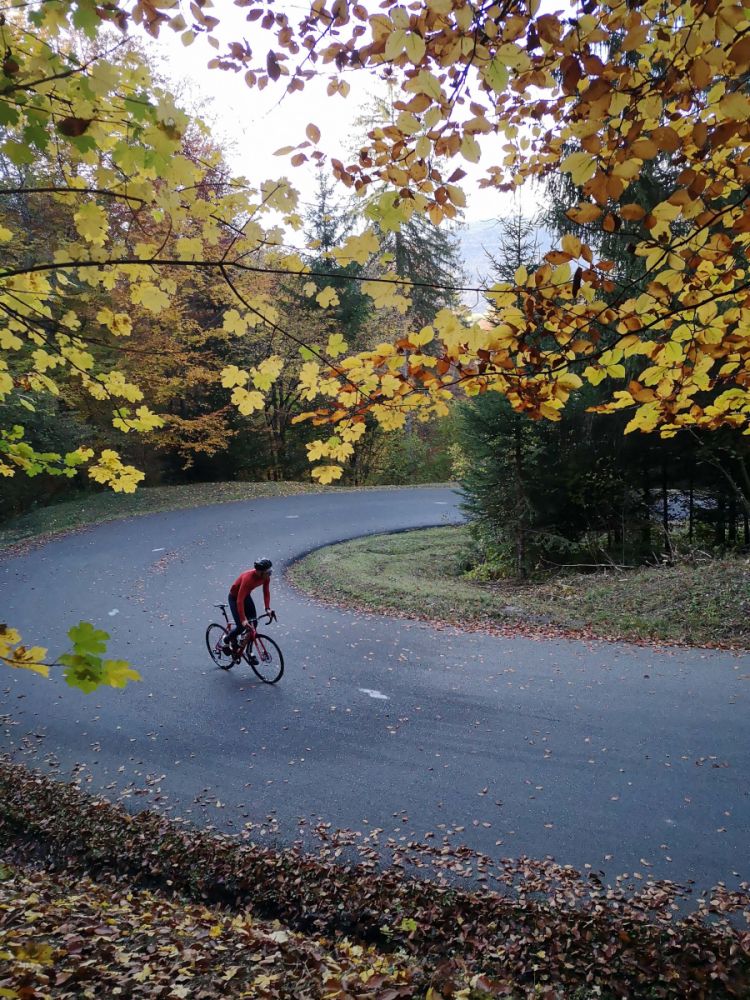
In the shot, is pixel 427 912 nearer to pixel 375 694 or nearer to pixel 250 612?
pixel 375 694

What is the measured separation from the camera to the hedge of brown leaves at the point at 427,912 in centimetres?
331

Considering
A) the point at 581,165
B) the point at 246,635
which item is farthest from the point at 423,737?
the point at 581,165

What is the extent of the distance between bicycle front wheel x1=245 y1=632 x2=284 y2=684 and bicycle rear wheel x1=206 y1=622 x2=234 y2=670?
1.21ft

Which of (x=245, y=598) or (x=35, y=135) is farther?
(x=245, y=598)

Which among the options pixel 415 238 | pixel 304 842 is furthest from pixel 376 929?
pixel 415 238

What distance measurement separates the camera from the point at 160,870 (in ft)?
14.9

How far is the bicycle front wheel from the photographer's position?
7.55 metres

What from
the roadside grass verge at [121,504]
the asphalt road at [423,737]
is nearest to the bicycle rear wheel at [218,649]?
the asphalt road at [423,737]

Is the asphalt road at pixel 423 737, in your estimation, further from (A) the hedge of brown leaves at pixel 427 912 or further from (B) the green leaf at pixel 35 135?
(B) the green leaf at pixel 35 135

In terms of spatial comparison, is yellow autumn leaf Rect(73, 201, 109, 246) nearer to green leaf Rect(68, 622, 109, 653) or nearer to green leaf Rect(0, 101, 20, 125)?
green leaf Rect(0, 101, 20, 125)

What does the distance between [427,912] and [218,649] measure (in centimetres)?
464

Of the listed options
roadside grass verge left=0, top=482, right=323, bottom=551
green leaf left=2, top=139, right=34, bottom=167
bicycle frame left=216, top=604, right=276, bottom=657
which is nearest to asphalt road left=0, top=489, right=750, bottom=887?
bicycle frame left=216, top=604, right=276, bottom=657

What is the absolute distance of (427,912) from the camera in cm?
392

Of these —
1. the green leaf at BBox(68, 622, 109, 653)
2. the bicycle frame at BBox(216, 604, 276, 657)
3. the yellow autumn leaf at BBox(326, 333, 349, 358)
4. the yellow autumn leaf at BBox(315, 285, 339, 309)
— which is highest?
the yellow autumn leaf at BBox(315, 285, 339, 309)
